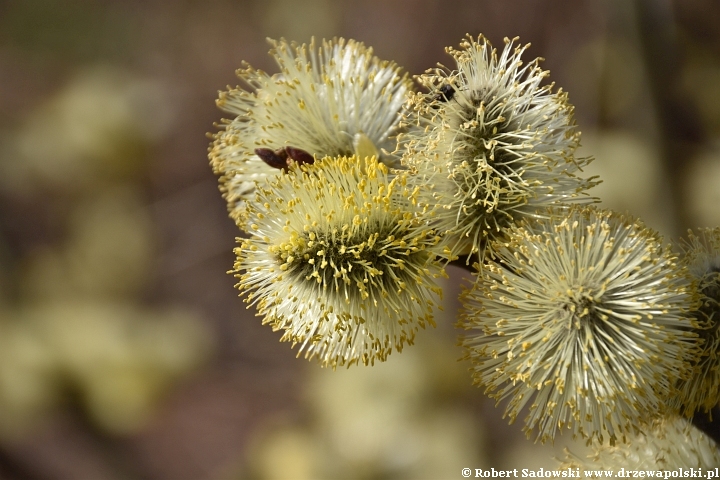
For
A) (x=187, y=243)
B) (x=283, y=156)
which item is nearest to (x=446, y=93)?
(x=283, y=156)

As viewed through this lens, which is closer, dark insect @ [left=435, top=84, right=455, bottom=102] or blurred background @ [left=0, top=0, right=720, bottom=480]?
dark insect @ [left=435, top=84, right=455, bottom=102]

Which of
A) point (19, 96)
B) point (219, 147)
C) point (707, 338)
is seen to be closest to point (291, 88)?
point (219, 147)

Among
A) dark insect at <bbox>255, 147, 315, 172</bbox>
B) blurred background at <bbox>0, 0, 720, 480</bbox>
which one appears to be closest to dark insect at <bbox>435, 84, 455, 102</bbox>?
dark insect at <bbox>255, 147, 315, 172</bbox>

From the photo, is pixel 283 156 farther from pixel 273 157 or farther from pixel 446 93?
pixel 446 93

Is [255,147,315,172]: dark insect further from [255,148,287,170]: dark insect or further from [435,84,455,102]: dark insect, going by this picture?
[435,84,455,102]: dark insect

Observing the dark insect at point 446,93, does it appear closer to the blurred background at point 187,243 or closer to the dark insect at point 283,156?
the dark insect at point 283,156
